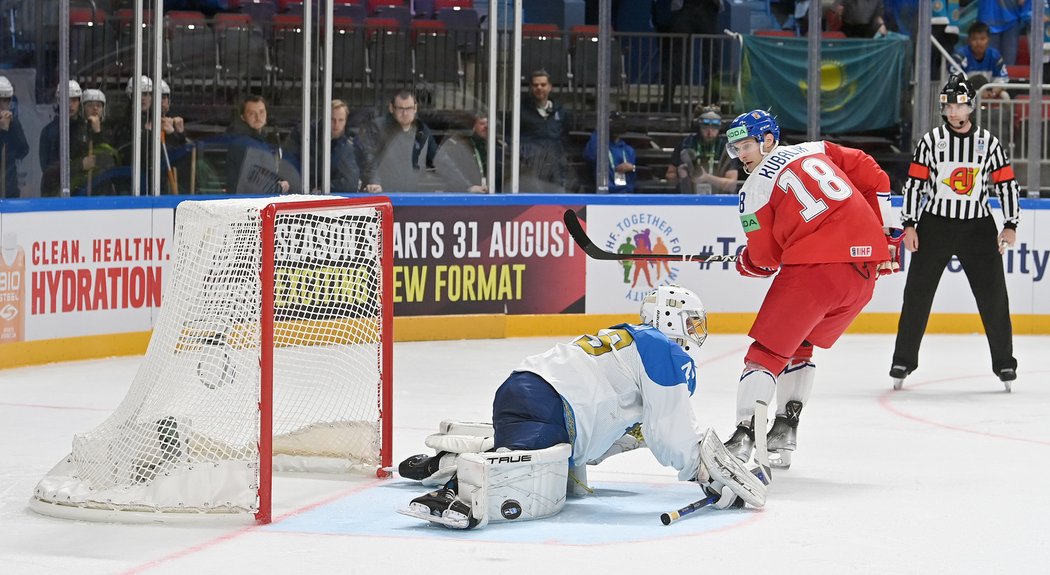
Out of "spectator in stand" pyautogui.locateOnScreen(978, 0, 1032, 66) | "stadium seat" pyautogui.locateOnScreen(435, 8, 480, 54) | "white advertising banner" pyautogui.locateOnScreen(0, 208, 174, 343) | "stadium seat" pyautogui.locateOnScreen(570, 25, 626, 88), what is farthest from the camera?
"spectator in stand" pyautogui.locateOnScreen(978, 0, 1032, 66)

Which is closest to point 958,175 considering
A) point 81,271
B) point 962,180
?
point 962,180

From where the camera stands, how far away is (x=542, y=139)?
29.9ft

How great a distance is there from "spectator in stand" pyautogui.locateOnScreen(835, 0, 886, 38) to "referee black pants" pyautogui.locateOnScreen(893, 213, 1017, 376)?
291 centimetres

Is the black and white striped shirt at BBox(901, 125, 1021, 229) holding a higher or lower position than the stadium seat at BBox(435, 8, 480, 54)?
lower

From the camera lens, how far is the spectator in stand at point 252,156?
27.7 feet

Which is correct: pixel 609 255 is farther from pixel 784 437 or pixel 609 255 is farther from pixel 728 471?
pixel 728 471

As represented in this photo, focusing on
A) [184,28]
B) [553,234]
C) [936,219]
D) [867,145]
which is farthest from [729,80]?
[184,28]

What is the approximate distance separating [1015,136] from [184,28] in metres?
4.97

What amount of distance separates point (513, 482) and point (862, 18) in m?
6.44

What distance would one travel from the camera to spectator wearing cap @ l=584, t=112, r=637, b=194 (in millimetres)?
9219

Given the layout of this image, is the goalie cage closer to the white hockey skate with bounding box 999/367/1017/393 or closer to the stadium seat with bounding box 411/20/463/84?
the white hockey skate with bounding box 999/367/1017/393

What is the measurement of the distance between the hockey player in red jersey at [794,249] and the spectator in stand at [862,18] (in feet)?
15.8

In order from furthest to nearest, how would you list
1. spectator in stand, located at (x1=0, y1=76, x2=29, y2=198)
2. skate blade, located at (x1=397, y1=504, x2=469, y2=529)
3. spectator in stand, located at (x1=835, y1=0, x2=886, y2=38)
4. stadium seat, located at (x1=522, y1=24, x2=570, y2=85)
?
spectator in stand, located at (x1=835, y1=0, x2=886, y2=38) < stadium seat, located at (x1=522, y1=24, x2=570, y2=85) < spectator in stand, located at (x1=0, y1=76, x2=29, y2=198) < skate blade, located at (x1=397, y1=504, x2=469, y2=529)

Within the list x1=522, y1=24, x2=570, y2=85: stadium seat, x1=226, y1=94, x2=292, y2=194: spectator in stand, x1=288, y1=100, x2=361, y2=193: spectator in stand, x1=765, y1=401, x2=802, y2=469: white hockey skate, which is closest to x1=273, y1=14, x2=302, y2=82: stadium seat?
x1=226, y1=94, x2=292, y2=194: spectator in stand
